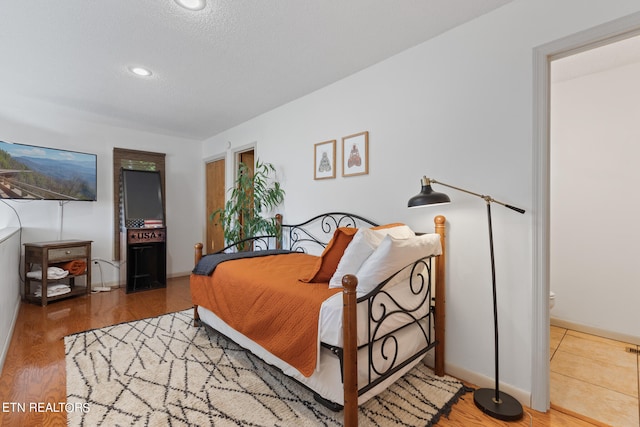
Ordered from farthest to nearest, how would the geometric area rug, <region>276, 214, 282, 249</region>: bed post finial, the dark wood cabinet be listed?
the dark wood cabinet, <region>276, 214, 282, 249</region>: bed post finial, the geometric area rug

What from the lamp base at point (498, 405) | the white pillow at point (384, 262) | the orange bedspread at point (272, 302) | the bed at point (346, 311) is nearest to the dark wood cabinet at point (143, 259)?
the orange bedspread at point (272, 302)

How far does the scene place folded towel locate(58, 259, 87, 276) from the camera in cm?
360

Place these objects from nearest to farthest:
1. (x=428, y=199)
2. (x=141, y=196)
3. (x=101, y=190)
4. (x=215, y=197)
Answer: (x=428, y=199) < (x=101, y=190) < (x=141, y=196) < (x=215, y=197)

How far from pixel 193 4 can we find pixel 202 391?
7.91 feet

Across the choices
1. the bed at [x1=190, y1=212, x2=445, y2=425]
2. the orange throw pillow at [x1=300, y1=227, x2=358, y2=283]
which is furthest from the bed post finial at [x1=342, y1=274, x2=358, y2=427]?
the orange throw pillow at [x1=300, y1=227, x2=358, y2=283]

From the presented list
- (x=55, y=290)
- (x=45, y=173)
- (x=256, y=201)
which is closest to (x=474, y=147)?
(x=256, y=201)

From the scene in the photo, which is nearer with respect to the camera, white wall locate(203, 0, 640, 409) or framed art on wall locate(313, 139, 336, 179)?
white wall locate(203, 0, 640, 409)

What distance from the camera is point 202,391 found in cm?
177

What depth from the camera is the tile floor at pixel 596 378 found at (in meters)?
1.64

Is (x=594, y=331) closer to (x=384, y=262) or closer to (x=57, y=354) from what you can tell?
(x=384, y=262)

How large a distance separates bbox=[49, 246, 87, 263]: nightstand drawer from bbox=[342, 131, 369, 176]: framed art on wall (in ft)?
11.4

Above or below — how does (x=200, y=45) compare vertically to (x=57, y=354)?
above

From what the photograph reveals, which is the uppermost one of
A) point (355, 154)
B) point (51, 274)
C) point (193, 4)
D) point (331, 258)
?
point (193, 4)

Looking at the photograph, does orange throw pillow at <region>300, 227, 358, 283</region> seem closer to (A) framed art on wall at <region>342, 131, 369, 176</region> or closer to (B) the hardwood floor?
(A) framed art on wall at <region>342, 131, 369, 176</region>
